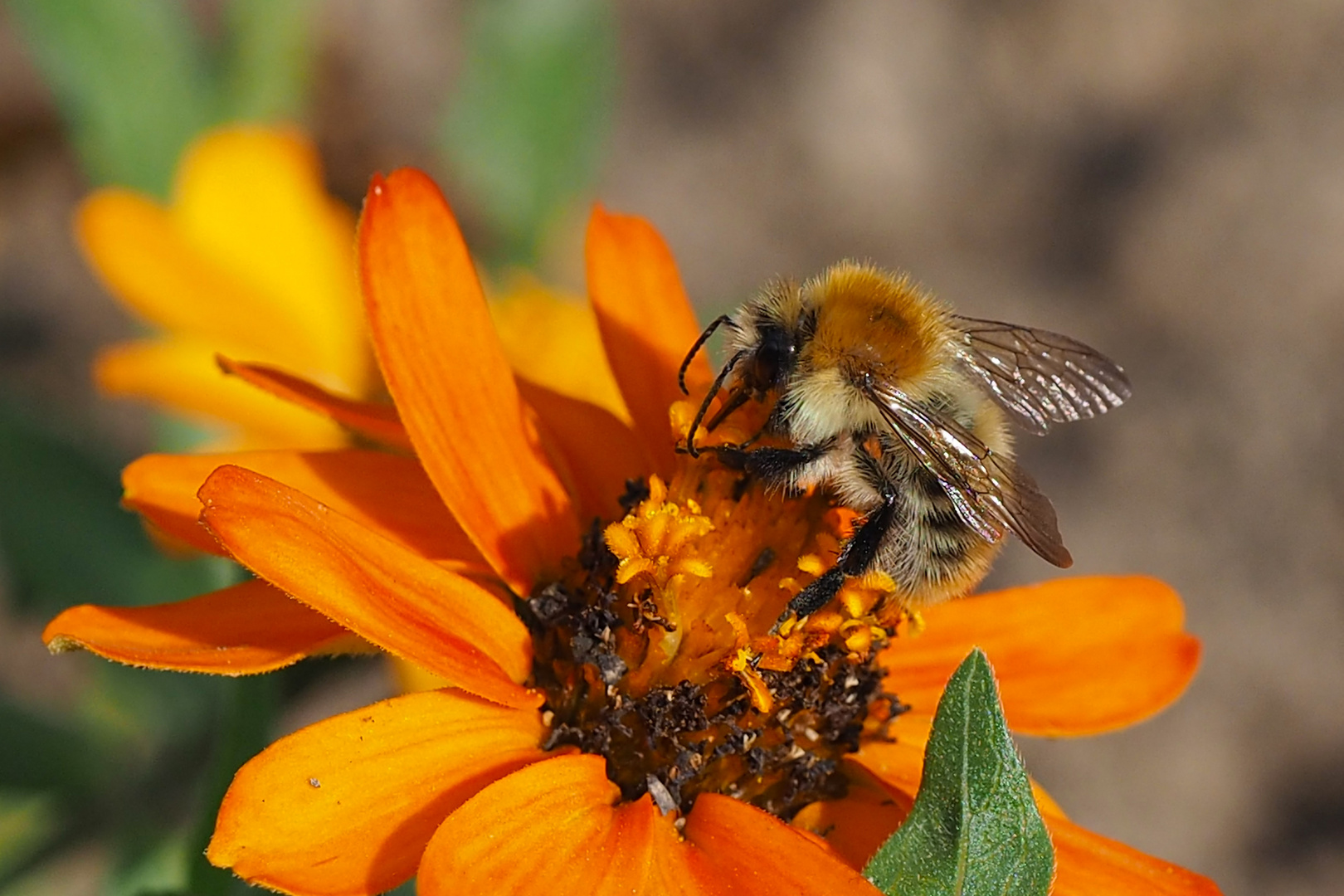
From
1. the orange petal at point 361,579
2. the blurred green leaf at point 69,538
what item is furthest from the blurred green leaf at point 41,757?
the orange petal at point 361,579

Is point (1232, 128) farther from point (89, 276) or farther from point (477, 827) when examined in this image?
→ point (477, 827)

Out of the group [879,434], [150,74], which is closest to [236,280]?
[150,74]

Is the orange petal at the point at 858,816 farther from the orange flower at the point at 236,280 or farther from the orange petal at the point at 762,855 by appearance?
the orange flower at the point at 236,280

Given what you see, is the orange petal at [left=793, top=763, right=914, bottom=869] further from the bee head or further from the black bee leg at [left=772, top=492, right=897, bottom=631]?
the bee head

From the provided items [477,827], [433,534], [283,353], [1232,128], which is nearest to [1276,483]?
[1232,128]

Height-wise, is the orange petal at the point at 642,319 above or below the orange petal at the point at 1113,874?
above

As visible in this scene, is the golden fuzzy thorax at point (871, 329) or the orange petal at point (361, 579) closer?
the orange petal at point (361, 579)

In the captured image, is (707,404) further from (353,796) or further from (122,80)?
(122,80)
